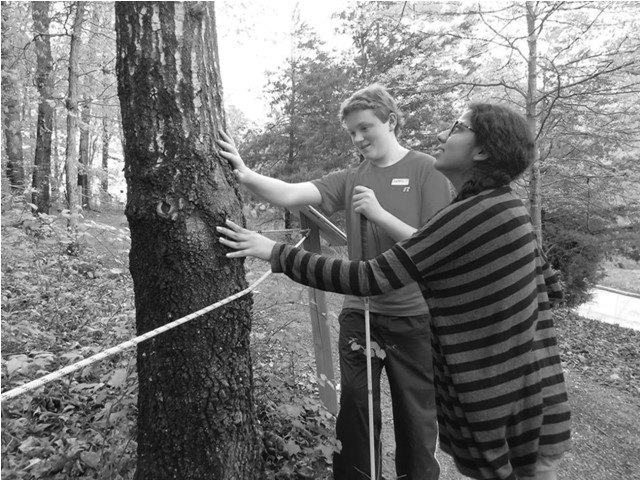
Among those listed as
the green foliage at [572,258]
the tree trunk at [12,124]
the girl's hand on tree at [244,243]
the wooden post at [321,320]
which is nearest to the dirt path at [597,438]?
the wooden post at [321,320]

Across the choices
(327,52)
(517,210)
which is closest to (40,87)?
(327,52)

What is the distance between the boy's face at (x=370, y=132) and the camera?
2.34 m

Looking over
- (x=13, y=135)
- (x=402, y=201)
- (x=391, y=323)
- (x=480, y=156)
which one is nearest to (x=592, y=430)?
(x=391, y=323)

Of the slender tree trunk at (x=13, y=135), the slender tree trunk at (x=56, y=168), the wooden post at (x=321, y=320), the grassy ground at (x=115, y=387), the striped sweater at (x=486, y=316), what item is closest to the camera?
the striped sweater at (x=486, y=316)

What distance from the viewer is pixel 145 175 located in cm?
174

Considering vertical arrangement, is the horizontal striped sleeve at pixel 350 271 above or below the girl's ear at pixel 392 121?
below

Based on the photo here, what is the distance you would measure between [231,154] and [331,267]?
74 centimetres

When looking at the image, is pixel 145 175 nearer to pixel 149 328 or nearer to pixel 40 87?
pixel 149 328

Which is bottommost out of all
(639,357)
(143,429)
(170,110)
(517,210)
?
(639,357)

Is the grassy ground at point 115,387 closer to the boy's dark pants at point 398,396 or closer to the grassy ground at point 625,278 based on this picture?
the boy's dark pants at point 398,396

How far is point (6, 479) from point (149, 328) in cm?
94

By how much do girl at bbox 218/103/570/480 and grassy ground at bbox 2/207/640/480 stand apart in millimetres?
1196

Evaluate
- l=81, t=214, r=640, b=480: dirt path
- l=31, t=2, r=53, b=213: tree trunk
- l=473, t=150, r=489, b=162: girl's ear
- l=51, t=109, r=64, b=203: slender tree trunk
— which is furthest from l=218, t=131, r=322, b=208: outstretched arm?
l=51, t=109, r=64, b=203: slender tree trunk

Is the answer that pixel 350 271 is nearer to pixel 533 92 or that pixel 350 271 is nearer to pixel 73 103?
pixel 533 92
